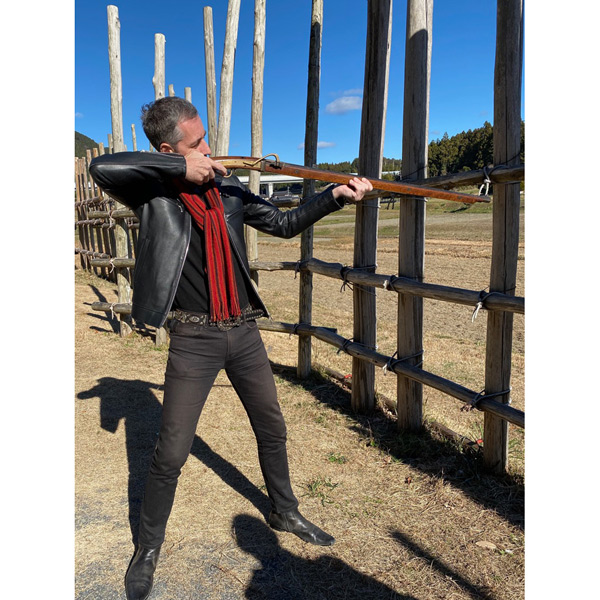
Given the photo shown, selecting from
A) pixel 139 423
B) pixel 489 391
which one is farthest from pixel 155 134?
pixel 139 423

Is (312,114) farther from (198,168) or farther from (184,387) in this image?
(184,387)

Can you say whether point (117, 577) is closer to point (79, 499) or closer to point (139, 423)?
point (79, 499)

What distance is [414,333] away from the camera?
4.04 metres

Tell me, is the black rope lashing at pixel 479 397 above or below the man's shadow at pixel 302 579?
above

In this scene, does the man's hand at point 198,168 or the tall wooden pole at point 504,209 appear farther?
the tall wooden pole at point 504,209

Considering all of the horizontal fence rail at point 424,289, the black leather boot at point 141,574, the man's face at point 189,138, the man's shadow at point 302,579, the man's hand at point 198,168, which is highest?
the man's face at point 189,138

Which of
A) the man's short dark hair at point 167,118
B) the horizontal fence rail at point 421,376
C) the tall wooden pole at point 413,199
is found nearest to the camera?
the man's short dark hair at point 167,118

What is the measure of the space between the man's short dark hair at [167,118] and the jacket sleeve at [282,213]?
369mm

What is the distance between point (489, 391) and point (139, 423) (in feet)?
9.21

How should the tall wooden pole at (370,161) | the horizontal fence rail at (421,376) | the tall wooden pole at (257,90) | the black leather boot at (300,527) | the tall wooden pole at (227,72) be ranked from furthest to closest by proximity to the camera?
1. the tall wooden pole at (227,72)
2. the tall wooden pole at (257,90)
3. the tall wooden pole at (370,161)
4. the horizontal fence rail at (421,376)
5. the black leather boot at (300,527)

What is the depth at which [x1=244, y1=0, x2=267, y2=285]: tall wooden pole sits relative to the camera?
5840 mm

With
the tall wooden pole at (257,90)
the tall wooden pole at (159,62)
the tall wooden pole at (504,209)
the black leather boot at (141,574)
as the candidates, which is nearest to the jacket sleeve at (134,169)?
the black leather boot at (141,574)

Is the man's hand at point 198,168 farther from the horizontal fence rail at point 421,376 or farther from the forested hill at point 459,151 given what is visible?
the forested hill at point 459,151

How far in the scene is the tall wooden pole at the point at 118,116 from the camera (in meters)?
7.18
